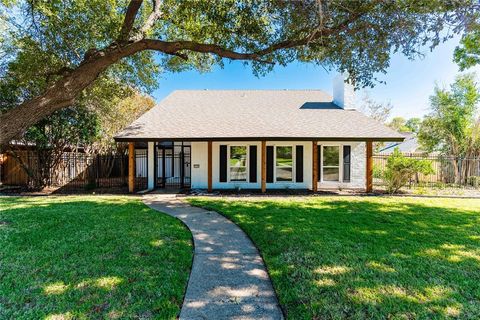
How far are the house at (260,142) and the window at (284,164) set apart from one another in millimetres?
38

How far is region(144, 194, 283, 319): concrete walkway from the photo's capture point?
2.83m

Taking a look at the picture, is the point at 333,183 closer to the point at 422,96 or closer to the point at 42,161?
the point at 422,96

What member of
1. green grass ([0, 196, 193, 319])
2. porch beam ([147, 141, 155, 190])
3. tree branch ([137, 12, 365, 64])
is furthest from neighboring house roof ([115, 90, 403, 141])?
green grass ([0, 196, 193, 319])

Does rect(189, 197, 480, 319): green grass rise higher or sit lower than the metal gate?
lower

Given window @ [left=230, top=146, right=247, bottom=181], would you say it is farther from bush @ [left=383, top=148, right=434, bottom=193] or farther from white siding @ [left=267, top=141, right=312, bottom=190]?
bush @ [left=383, top=148, right=434, bottom=193]

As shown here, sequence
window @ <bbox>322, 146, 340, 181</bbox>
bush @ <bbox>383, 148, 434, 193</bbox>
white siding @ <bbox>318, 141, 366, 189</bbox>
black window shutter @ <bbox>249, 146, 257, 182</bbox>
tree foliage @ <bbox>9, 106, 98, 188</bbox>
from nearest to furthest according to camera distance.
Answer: bush @ <bbox>383, 148, 434, 193</bbox>, tree foliage @ <bbox>9, 106, 98, 188</bbox>, black window shutter @ <bbox>249, 146, 257, 182</bbox>, white siding @ <bbox>318, 141, 366, 189</bbox>, window @ <bbox>322, 146, 340, 181</bbox>

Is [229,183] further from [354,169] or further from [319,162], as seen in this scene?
[354,169]

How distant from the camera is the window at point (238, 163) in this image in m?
13.2

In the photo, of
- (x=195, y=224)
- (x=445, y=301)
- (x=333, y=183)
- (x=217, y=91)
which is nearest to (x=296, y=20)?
(x=195, y=224)

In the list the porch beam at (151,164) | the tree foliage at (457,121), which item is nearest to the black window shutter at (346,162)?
the tree foliage at (457,121)

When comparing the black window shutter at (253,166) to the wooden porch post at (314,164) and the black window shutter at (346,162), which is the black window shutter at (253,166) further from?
the black window shutter at (346,162)

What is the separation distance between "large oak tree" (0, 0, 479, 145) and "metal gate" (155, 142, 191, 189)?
6112mm

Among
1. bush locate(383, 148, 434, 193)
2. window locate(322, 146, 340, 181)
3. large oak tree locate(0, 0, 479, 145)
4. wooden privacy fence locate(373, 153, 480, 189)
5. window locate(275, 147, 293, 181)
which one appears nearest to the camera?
large oak tree locate(0, 0, 479, 145)

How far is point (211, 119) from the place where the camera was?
43.4 feet
